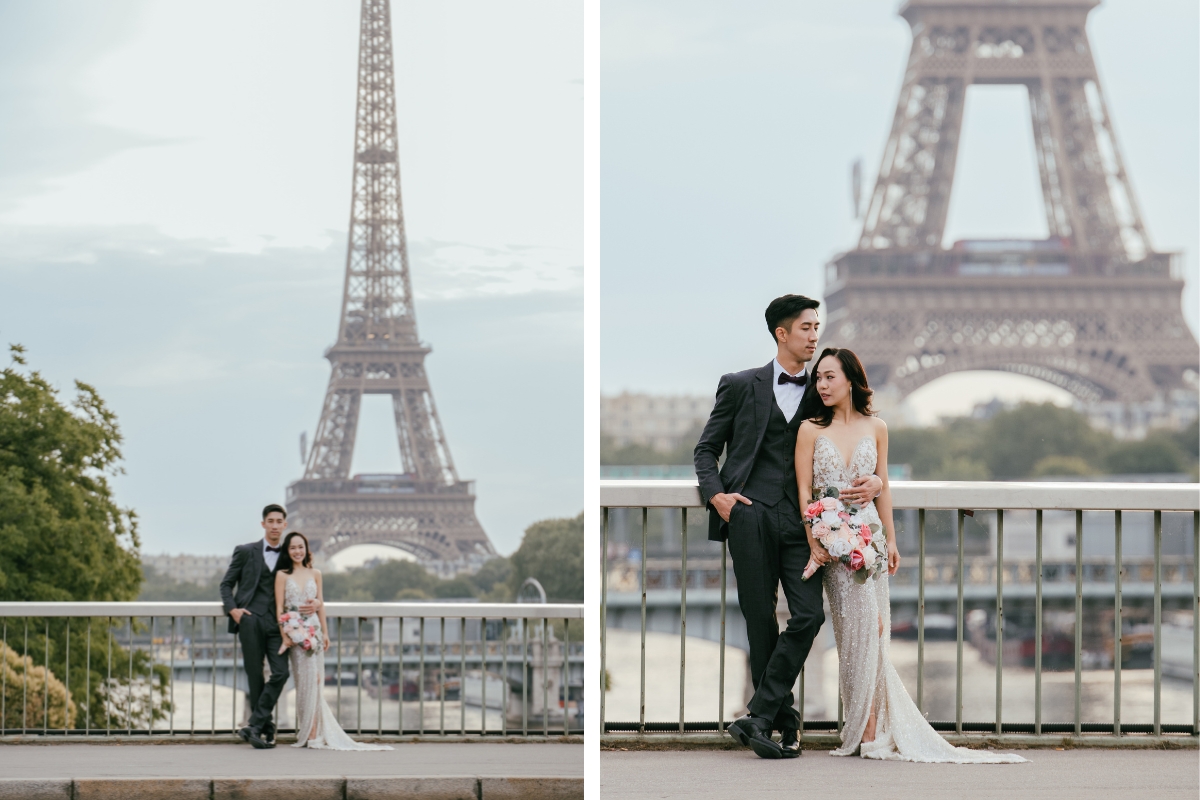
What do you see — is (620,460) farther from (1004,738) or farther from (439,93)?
(1004,738)

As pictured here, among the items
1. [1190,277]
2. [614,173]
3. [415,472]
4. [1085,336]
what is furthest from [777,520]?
[1190,277]

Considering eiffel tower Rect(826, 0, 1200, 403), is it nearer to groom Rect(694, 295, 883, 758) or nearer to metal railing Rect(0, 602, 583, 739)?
metal railing Rect(0, 602, 583, 739)

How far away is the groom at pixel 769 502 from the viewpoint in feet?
13.0

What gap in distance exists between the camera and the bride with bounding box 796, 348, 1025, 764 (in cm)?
403

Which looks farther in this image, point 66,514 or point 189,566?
point 189,566

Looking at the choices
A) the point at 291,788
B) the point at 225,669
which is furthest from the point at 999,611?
the point at 225,669

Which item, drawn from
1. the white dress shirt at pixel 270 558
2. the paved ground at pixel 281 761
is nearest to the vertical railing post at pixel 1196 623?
the paved ground at pixel 281 761

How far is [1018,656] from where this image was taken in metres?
46.7

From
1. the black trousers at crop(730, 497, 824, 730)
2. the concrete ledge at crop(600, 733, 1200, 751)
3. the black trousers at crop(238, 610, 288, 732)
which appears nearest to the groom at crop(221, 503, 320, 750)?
the black trousers at crop(238, 610, 288, 732)

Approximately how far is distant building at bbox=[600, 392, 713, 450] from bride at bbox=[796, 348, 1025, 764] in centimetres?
7454

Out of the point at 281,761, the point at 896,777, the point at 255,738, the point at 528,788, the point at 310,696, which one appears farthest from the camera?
the point at 310,696

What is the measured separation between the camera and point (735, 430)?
→ 4129mm

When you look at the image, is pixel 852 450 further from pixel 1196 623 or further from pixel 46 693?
pixel 46 693

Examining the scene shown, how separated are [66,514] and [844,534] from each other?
20159 millimetres
